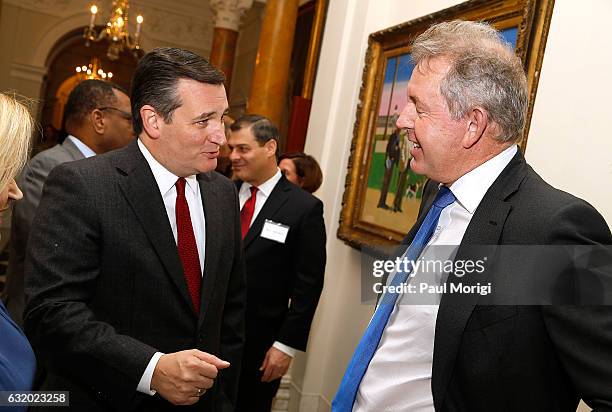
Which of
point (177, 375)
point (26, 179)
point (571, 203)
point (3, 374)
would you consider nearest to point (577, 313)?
point (571, 203)

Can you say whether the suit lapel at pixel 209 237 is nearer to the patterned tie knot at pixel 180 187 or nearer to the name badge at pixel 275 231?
the patterned tie knot at pixel 180 187

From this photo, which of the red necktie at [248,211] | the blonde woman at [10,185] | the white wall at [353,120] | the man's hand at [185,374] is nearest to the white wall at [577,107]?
the white wall at [353,120]

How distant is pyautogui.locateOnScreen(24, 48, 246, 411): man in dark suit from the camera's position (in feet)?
6.53

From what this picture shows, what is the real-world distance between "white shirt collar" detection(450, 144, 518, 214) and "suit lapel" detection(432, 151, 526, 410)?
0.22 feet

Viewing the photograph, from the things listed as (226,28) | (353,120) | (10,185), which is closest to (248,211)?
(353,120)

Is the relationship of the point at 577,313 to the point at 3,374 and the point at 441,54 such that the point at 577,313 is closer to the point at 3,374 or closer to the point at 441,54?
the point at 441,54

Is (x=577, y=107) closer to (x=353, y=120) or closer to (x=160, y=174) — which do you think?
(x=160, y=174)

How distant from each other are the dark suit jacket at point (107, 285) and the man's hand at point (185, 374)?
7 centimetres

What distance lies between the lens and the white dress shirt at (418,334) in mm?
1723

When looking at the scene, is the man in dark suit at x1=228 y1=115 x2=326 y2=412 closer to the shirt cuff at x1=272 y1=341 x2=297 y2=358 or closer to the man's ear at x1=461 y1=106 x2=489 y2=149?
the shirt cuff at x1=272 y1=341 x2=297 y2=358

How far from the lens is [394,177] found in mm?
4070

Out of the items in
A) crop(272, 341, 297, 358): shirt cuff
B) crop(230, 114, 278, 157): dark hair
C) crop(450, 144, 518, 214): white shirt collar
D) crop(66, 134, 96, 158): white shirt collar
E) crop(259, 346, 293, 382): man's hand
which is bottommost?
crop(259, 346, 293, 382): man's hand

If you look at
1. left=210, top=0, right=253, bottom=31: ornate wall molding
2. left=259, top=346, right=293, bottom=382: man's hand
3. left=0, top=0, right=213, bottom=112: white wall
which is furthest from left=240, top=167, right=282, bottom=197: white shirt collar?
left=0, top=0, right=213, bottom=112: white wall

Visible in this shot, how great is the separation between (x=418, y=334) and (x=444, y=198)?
1.32 feet
